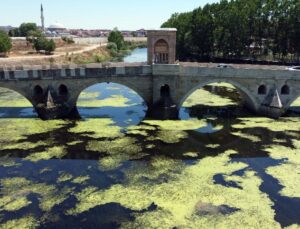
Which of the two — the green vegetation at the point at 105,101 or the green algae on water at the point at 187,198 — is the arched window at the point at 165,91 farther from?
the green algae on water at the point at 187,198

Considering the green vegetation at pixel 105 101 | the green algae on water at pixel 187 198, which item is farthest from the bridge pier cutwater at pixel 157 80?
the green algae on water at pixel 187 198

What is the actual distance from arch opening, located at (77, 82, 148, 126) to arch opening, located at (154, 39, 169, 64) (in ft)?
19.7

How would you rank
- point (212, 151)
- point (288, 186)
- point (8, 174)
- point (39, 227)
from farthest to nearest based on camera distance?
1. point (212, 151)
2. point (8, 174)
3. point (288, 186)
4. point (39, 227)

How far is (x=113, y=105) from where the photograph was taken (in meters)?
50.2

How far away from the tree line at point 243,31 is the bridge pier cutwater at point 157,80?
94.8ft

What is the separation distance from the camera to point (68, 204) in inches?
921

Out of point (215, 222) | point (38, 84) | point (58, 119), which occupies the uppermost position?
point (38, 84)

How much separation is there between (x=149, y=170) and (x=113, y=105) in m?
22.8

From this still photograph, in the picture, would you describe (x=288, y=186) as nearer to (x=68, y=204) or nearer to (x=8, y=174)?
(x=68, y=204)

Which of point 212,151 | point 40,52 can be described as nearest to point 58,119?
point 212,151

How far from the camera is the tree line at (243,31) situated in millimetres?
68375

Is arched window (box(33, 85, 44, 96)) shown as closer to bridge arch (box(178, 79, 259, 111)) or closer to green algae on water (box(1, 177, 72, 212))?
bridge arch (box(178, 79, 259, 111))

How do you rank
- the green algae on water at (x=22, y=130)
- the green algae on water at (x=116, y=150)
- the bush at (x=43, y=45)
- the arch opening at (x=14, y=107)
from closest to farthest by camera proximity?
the green algae on water at (x=116, y=150) < the green algae on water at (x=22, y=130) < the arch opening at (x=14, y=107) < the bush at (x=43, y=45)

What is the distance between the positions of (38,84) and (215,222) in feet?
98.0
